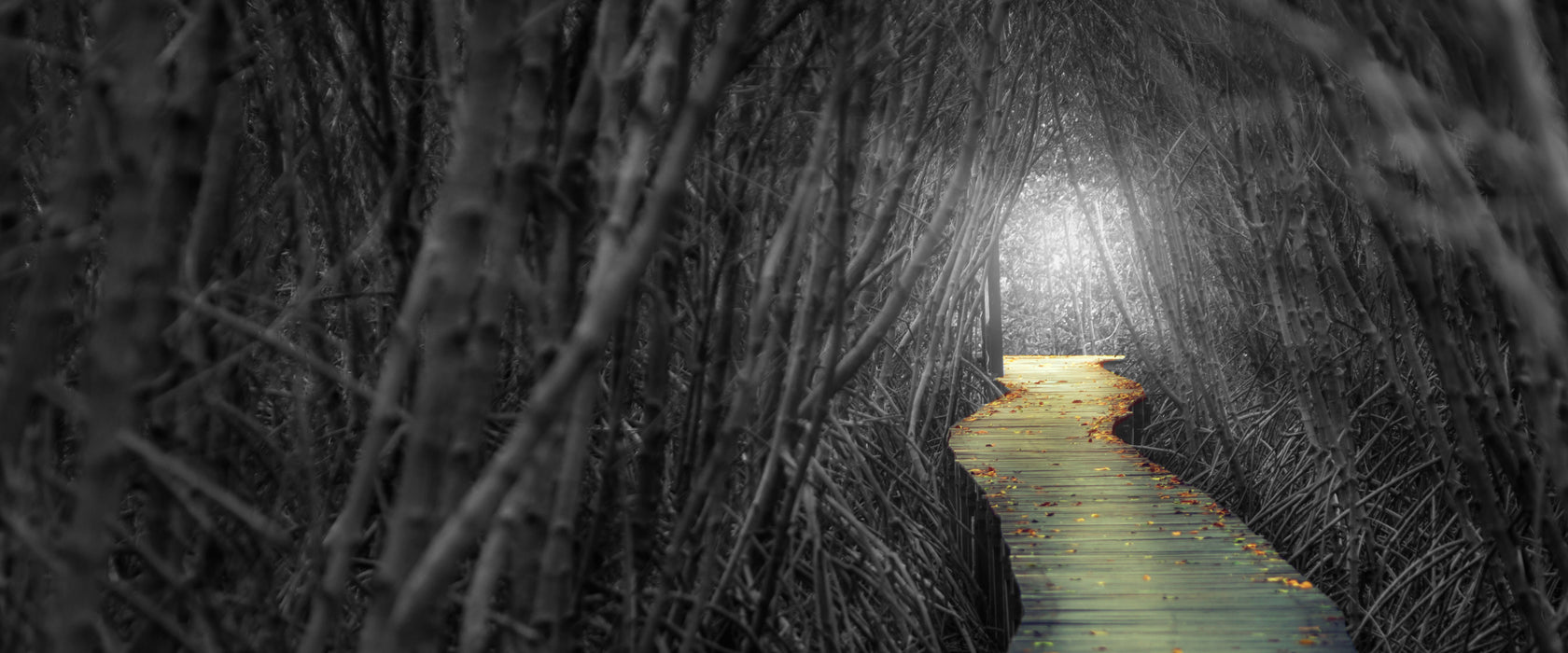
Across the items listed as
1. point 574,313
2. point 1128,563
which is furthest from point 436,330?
point 1128,563

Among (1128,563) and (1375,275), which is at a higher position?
(1375,275)

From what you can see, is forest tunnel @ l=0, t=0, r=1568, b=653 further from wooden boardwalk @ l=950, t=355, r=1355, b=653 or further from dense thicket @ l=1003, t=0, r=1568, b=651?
wooden boardwalk @ l=950, t=355, r=1355, b=653

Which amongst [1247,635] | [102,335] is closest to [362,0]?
[102,335]

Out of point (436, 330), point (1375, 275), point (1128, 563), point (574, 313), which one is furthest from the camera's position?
point (1375, 275)

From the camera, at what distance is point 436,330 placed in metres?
0.86

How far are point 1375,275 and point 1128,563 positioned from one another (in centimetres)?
233

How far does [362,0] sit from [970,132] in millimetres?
1263

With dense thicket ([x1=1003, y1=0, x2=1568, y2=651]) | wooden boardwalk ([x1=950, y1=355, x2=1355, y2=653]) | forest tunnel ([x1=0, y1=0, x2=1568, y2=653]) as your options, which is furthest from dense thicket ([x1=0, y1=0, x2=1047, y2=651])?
dense thicket ([x1=1003, y1=0, x2=1568, y2=651])

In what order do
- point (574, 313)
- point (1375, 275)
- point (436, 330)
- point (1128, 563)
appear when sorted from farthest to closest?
point (1375, 275) → point (1128, 563) → point (574, 313) → point (436, 330)

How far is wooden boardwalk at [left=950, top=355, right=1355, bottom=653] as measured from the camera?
3.07 m

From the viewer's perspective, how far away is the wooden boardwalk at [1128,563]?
10.1ft

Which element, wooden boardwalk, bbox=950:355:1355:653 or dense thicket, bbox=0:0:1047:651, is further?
wooden boardwalk, bbox=950:355:1355:653

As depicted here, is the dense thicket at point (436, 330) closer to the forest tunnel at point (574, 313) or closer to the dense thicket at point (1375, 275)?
the forest tunnel at point (574, 313)

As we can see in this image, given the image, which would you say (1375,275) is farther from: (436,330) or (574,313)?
(436,330)
